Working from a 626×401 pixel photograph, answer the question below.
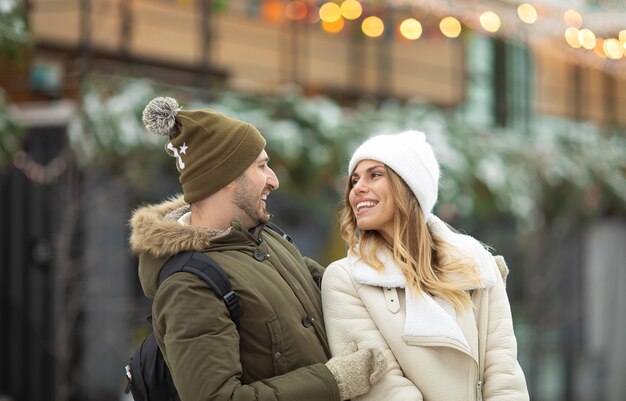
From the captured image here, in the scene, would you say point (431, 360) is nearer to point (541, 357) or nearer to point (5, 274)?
point (5, 274)

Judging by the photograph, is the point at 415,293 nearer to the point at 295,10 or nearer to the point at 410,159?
the point at 410,159

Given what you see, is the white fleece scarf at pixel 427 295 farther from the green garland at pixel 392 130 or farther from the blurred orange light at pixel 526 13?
the blurred orange light at pixel 526 13

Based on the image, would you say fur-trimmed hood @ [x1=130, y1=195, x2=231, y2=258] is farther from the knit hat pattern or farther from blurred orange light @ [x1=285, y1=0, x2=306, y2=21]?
blurred orange light @ [x1=285, y1=0, x2=306, y2=21]

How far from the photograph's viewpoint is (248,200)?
337 cm

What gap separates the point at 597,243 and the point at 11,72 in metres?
9.95

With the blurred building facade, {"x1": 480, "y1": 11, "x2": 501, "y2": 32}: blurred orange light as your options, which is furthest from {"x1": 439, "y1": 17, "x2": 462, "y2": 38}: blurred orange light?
{"x1": 480, "y1": 11, "x2": 501, "y2": 32}: blurred orange light

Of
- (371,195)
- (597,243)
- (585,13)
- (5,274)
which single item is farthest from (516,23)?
(371,195)

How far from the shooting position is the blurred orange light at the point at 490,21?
1241 cm

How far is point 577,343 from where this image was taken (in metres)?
16.8

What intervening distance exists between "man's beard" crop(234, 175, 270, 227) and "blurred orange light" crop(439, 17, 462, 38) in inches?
418

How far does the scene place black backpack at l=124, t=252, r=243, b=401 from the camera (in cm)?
313

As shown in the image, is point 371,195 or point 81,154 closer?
point 371,195

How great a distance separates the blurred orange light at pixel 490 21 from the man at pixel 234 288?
372 inches

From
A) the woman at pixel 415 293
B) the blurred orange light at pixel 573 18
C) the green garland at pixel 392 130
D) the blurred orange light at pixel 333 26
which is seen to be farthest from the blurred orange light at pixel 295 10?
the woman at pixel 415 293
